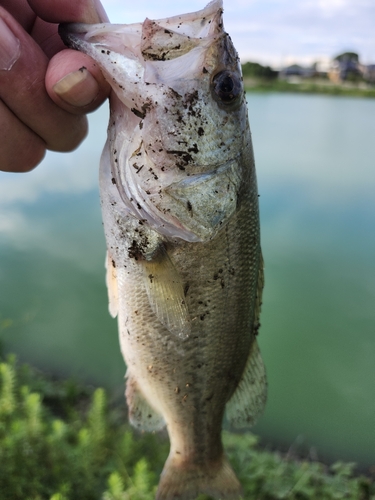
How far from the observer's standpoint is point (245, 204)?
1314mm

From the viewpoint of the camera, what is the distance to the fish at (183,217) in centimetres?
109

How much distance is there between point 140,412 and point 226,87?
1.42 meters

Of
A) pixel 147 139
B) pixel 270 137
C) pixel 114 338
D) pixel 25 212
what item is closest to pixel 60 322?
pixel 114 338

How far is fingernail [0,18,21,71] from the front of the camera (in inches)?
41.3

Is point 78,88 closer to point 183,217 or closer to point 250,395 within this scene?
point 183,217

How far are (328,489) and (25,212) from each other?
242 inches

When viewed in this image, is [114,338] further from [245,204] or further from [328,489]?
[245,204]

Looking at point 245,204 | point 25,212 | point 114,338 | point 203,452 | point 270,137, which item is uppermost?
point 270,137

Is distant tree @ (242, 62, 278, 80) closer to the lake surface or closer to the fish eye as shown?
the lake surface

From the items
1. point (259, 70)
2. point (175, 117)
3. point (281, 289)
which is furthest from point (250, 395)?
point (259, 70)

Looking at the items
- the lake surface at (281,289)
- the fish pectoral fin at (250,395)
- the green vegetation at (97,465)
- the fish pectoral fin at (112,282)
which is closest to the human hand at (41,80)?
the fish pectoral fin at (112,282)

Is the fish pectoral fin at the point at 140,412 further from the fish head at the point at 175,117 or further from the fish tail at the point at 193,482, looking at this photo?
the fish head at the point at 175,117

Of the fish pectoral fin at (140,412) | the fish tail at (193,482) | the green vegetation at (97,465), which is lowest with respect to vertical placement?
the green vegetation at (97,465)

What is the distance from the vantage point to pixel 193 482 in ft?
5.83
